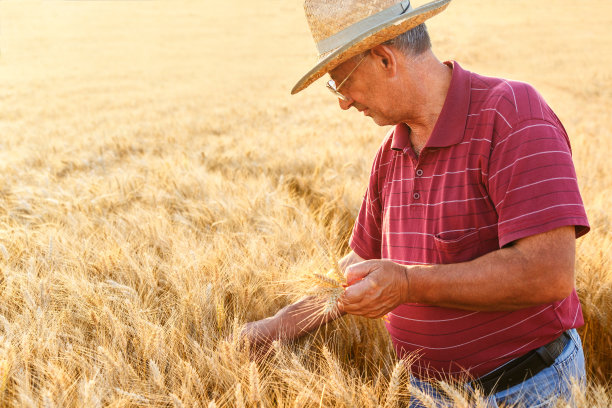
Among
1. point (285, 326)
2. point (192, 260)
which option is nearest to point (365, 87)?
point (285, 326)

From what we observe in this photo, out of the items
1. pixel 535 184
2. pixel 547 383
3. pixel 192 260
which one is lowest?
pixel 547 383

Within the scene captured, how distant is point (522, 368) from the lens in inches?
54.2

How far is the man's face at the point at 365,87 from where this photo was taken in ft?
4.65

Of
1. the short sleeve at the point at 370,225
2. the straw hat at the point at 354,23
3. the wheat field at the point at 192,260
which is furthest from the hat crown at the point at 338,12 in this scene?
the wheat field at the point at 192,260

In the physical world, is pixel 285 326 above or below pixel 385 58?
below

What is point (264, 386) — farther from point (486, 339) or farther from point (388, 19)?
point (388, 19)

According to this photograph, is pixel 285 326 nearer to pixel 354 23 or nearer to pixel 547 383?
pixel 547 383

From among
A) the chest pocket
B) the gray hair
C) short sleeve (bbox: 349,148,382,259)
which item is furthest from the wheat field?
the gray hair

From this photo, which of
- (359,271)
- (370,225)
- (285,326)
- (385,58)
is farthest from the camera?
(370,225)

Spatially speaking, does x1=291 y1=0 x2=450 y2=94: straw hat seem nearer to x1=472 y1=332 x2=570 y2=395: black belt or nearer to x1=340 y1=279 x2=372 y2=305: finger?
x1=340 y1=279 x2=372 y2=305: finger

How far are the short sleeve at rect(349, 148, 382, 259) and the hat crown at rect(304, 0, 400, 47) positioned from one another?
511 mm

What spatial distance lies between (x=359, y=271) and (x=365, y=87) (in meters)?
0.56

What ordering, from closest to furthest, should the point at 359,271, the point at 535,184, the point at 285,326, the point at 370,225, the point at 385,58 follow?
the point at 535,184, the point at 359,271, the point at 385,58, the point at 285,326, the point at 370,225

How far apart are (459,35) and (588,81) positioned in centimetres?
1561
